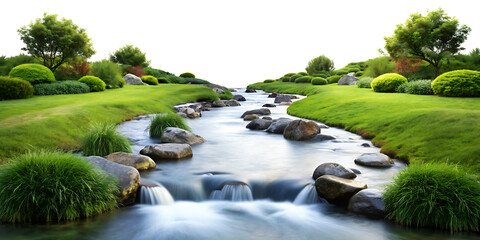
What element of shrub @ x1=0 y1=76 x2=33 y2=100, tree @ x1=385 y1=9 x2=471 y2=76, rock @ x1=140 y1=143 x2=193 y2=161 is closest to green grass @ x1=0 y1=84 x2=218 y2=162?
rock @ x1=140 y1=143 x2=193 y2=161

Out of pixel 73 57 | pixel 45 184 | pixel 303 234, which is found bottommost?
pixel 303 234

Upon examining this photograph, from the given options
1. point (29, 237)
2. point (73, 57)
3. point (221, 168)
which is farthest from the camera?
point (73, 57)

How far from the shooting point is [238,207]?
272 inches

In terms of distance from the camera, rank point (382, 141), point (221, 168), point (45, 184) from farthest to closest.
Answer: point (382, 141), point (221, 168), point (45, 184)

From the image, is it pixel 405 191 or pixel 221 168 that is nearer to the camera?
pixel 405 191

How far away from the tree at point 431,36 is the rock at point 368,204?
30755 mm

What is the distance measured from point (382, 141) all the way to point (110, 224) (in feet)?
30.3

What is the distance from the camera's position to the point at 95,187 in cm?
617

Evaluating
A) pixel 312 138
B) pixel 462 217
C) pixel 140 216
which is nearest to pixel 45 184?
pixel 140 216

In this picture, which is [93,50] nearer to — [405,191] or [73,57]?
[73,57]

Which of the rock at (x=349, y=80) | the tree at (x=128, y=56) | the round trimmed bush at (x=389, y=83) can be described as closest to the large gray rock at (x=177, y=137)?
the round trimmed bush at (x=389, y=83)

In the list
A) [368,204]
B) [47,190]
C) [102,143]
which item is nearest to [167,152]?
[102,143]

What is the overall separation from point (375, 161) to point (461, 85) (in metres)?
13.9

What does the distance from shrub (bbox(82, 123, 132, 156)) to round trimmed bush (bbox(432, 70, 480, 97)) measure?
1808 cm
